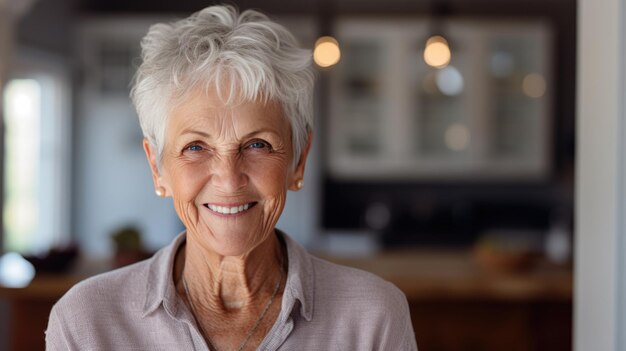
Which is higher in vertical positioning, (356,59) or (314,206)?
(356,59)

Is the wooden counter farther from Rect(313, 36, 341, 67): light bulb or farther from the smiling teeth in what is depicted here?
the smiling teeth

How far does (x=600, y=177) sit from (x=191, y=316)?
0.98m

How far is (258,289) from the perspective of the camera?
1499 mm

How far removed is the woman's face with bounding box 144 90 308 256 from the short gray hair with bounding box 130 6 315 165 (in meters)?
0.02

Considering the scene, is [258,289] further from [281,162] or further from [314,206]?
[314,206]

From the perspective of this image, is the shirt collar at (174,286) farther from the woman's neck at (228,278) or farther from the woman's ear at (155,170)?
the woman's ear at (155,170)

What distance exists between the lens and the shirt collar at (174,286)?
4.65ft

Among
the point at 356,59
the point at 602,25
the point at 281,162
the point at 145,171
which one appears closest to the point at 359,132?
the point at 356,59

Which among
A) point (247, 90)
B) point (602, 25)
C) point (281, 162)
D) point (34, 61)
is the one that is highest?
point (34, 61)

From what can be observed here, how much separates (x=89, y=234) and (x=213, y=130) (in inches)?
190

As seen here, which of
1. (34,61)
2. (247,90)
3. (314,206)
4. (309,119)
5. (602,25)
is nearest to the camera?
(247,90)

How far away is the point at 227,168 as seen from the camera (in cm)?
134

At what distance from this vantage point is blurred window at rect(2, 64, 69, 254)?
5.07 m

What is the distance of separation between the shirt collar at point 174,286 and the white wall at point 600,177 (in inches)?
28.1
